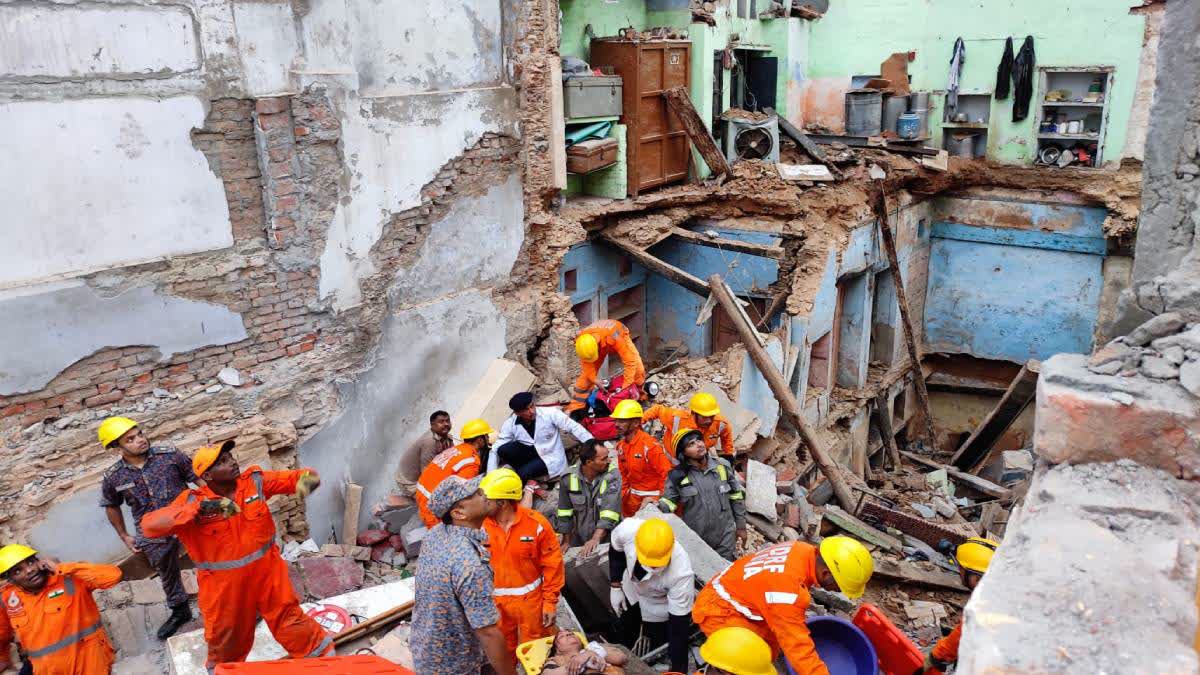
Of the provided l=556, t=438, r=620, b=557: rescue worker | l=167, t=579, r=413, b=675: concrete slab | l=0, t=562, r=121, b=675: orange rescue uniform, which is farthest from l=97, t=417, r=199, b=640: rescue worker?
l=556, t=438, r=620, b=557: rescue worker

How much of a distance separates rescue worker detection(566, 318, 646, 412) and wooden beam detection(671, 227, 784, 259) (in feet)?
12.9

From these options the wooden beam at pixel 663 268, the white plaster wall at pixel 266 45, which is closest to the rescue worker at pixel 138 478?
the white plaster wall at pixel 266 45

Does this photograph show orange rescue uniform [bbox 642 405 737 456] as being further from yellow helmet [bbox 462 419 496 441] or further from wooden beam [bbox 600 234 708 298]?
wooden beam [bbox 600 234 708 298]

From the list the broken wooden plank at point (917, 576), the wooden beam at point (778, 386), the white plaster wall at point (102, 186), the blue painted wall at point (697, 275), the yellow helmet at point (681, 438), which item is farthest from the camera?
the blue painted wall at point (697, 275)

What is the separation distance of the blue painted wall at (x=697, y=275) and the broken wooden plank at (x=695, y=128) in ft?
3.24

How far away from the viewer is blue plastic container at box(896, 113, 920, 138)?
16531 millimetres

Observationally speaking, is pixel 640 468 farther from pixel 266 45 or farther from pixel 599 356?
pixel 266 45

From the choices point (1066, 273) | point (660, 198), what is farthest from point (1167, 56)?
point (1066, 273)

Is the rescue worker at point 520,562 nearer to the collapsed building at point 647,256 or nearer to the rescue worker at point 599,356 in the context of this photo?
the collapsed building at point 647,256

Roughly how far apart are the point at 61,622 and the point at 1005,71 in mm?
17050

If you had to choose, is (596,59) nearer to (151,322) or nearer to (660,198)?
(660,198)

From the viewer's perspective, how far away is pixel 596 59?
12.3m

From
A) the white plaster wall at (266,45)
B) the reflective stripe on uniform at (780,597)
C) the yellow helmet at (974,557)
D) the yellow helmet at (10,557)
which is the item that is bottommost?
the yellow helmet at (974,557)

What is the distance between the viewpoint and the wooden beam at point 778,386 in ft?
34.7
